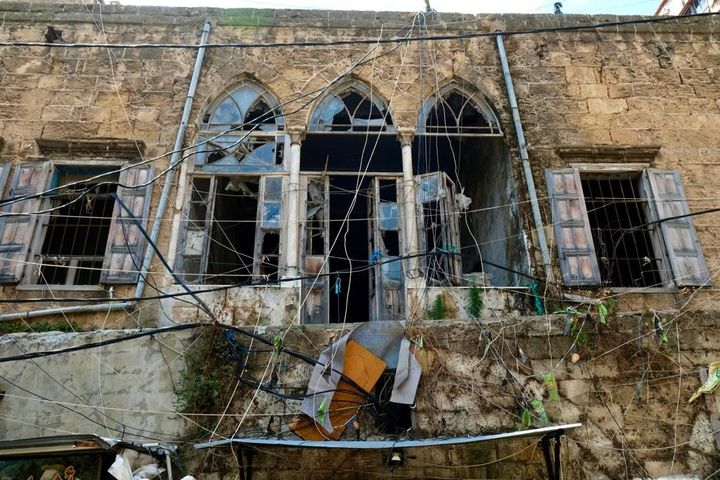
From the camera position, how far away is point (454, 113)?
828 centimetres

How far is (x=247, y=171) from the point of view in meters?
7.53

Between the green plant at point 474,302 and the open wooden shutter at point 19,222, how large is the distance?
559 cm

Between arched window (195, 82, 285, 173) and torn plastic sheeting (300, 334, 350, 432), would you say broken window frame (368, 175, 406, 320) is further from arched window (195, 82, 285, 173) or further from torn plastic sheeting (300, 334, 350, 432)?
arched window (195, 82, 285, 173)

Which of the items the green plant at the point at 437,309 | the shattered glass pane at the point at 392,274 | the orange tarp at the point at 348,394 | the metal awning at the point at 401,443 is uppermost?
the shattered glass pane at the point at 392,274

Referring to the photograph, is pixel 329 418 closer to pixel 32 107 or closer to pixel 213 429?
pixel 213 429

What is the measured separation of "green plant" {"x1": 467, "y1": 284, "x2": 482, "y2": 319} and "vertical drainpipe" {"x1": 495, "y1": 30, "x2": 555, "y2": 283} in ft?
3.07

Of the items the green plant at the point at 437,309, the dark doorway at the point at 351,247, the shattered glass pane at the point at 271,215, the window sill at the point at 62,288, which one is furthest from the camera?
the dark doorway at the point at 351,247

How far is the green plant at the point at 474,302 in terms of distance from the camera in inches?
258

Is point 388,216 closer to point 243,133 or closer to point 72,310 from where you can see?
point 243,133

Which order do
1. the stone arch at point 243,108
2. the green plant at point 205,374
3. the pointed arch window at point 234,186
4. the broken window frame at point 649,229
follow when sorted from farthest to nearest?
the stone arch at point 243,108 < the pointed arch window at point 234,186 < the broken window frame at point 649,229 < the green plant at point 205,374

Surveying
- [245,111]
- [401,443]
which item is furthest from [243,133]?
[401,443]

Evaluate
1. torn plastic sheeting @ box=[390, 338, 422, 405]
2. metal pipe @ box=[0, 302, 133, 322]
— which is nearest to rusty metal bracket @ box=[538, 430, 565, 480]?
torn plastic sheeting @ box=[390, 338, 422, 405]

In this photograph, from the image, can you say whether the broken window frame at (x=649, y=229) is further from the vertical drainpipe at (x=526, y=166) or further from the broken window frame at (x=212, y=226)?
the broken window frame at (x=212, y=226)

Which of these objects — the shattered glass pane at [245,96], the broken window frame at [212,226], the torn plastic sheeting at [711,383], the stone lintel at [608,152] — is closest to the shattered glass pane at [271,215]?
the broken window frame at [212,226]
